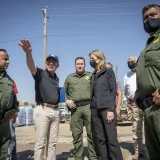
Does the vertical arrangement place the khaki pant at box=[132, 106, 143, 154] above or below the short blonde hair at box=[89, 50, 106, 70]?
below

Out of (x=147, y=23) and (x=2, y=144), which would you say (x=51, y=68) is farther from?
(x=147, y=23)

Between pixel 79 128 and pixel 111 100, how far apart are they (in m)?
1.16

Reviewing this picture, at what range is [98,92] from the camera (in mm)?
4238

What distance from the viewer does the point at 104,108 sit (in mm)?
4102

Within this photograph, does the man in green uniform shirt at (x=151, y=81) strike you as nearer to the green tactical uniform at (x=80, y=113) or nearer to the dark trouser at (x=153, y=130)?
the dark trouser at (x=153, y=130)

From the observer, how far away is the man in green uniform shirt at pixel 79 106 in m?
4.87

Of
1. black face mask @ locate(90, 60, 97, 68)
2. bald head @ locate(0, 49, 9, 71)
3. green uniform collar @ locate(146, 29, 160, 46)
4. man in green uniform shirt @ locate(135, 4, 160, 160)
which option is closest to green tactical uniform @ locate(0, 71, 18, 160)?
bald head @ locate(0, 49, 9, 71)

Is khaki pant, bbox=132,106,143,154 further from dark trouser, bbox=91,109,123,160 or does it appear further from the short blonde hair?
the short blonde hair

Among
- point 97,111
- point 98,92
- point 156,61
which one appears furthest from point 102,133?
point 156,61

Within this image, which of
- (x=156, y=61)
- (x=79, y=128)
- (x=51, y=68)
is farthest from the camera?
(x=79, y=128)

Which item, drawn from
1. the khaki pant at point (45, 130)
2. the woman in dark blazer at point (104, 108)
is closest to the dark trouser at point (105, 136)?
the woman in dark blazer at point (104, 108)

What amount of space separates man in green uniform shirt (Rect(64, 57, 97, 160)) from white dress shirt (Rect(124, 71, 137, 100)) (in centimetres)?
100

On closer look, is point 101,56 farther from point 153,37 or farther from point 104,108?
point 153,37

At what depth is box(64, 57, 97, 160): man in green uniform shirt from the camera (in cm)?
487
